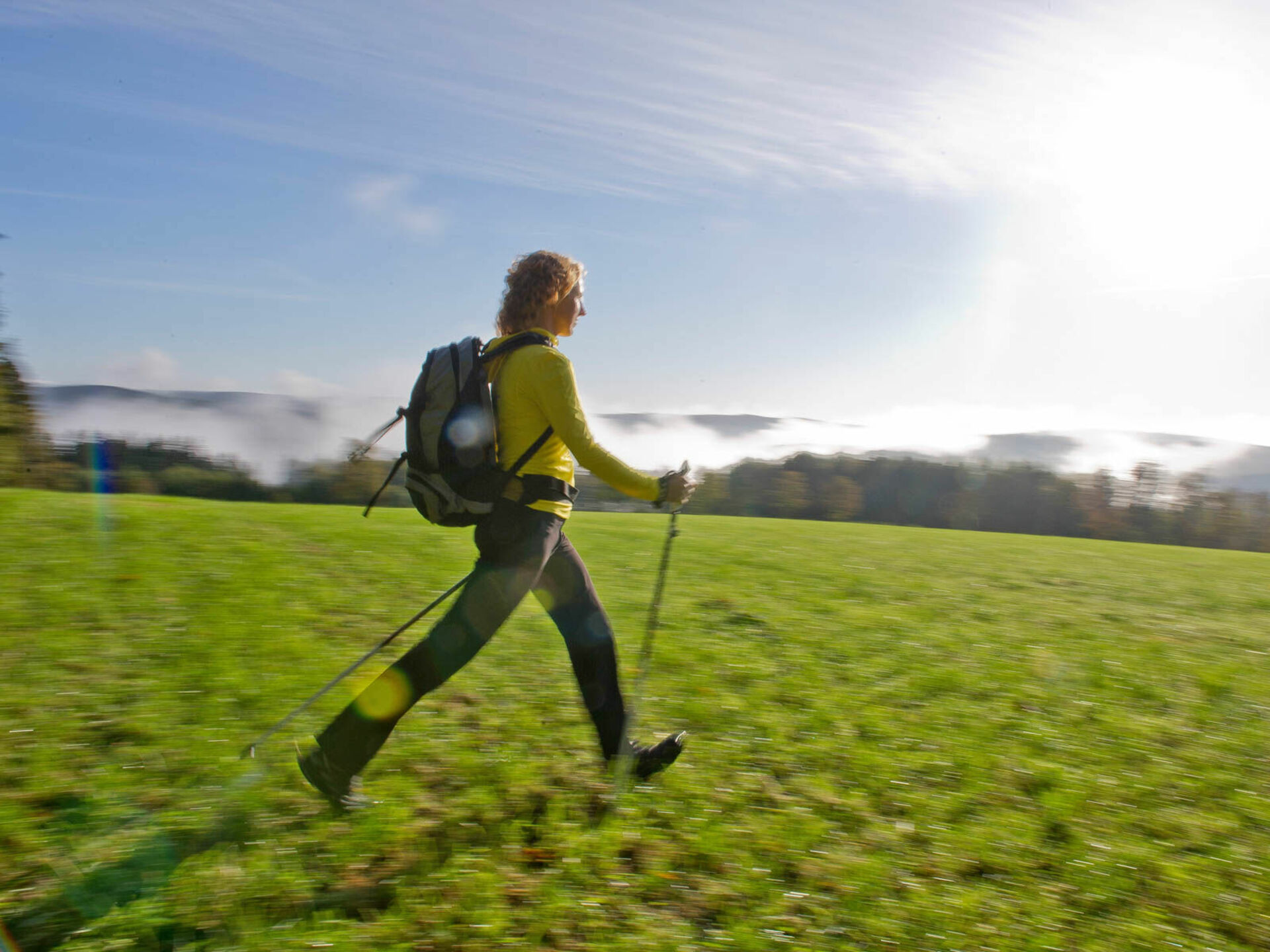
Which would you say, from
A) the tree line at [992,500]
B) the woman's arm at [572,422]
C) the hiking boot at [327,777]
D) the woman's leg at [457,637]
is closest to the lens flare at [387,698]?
the woman's leg at [457,637]

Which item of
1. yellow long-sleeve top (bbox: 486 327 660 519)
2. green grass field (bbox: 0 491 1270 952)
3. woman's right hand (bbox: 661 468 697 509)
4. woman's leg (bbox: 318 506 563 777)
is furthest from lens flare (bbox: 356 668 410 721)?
woman's right hand (bbox: 661 468 697 509)

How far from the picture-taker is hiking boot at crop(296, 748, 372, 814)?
11.2 ft

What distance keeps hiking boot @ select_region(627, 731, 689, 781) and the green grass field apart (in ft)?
0.37

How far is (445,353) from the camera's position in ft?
11.0

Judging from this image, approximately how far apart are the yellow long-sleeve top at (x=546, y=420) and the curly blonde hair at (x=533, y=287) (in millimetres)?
140

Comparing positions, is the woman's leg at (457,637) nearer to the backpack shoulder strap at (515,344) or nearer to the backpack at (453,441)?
the backpack at (453,441)

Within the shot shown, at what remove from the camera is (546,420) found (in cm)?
347

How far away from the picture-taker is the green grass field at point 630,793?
10.1 ft

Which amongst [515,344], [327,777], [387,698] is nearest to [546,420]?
[515,344]

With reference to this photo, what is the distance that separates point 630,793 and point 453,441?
6.57 ft

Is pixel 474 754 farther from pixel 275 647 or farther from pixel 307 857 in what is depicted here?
pixel 275 647

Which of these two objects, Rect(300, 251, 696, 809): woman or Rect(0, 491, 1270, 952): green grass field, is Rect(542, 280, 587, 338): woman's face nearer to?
Rect(300, 251, 696, 809): woman

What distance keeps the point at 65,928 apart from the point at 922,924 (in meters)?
3.05

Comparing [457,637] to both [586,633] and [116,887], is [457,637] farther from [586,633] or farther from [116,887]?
[116,887]
